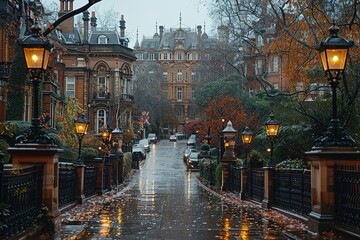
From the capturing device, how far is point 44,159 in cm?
1094

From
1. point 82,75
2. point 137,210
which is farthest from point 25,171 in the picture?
point 82,75

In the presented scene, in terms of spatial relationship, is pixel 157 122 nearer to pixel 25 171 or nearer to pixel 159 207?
pixel 159 207

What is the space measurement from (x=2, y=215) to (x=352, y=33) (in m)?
16.3

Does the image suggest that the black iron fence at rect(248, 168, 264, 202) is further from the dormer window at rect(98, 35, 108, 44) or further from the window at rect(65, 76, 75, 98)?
the dormer window at rect(98, 35, 108, 44)

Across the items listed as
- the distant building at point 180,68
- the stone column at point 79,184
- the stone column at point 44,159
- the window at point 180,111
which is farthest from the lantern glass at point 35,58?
the window at point 180,111

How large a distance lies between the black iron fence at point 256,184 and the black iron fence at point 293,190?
1.98 metres

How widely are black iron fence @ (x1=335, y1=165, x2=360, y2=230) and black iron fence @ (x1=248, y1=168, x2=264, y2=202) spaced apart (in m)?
9.21

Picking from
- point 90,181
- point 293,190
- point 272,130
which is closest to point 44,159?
point 293,190

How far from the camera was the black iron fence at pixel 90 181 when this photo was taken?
70.5 feet

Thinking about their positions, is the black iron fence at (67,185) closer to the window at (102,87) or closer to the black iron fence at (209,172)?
the black iron fence at (209,172)

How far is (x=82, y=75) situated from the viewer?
208 feet

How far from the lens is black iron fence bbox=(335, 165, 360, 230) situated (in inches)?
383

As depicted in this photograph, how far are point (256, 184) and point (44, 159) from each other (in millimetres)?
11749

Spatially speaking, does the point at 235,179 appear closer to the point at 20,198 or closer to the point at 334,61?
the point at 334,61
